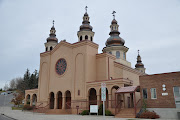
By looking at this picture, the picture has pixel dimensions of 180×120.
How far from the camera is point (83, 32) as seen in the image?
33.9 meters

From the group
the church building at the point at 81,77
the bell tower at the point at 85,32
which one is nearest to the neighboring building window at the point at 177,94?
the church building at the point at 81,77

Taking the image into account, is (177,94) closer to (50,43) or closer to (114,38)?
(114,38)

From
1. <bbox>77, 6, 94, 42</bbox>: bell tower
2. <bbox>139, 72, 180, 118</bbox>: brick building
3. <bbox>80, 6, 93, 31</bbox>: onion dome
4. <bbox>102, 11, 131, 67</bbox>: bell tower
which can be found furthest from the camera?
<bbox>102, 11, 131, 67</bbox>: bell tower

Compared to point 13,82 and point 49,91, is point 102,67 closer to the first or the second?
point 49,91

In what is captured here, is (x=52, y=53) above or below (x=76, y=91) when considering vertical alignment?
above

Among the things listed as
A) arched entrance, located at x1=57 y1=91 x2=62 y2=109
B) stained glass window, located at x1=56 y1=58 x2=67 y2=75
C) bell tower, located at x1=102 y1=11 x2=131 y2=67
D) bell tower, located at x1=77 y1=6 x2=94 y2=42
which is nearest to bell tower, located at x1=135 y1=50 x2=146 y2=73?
bell tower, located at x1=102 y1=11 x2=131 y2=67

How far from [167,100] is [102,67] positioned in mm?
13026

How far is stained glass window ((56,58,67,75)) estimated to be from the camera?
3253 cm

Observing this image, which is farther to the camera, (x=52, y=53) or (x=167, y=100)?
(x=52, y=53)

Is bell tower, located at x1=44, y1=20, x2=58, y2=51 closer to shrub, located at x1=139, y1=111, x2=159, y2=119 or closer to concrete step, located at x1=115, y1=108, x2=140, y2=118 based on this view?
concrete step, located at x1=115, y1=108, x2=140, y2=118

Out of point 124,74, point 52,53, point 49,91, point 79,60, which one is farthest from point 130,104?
point 52,53

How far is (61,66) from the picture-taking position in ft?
109

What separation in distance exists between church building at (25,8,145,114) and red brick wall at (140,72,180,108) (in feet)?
12.1

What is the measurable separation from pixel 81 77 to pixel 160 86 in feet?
41.9
